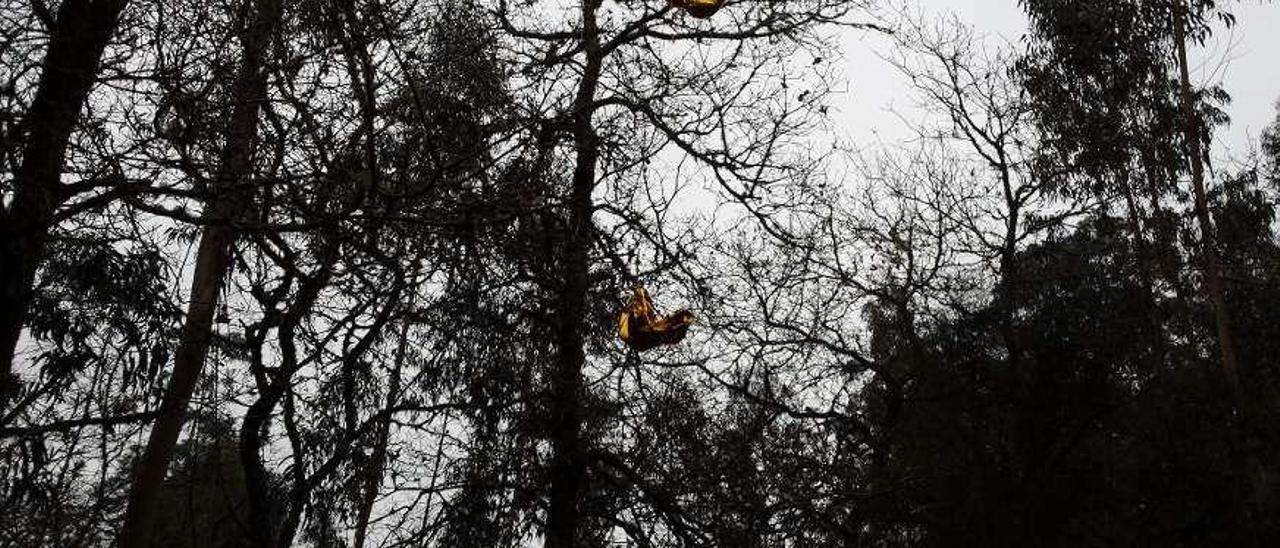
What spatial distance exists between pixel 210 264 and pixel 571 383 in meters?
2.04

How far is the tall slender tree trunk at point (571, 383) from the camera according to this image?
6.37 meters

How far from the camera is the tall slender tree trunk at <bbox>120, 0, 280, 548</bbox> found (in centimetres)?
390

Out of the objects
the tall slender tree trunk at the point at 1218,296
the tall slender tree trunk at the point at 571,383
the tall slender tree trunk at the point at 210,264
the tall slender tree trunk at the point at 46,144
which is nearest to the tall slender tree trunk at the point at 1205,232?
the tall slender tree trunk at the point at 1218,296

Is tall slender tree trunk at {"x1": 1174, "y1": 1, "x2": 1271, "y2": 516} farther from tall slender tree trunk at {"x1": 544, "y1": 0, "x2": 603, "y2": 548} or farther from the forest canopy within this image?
tall slender tree trunk at {"x1": 544, "y1": 0, "x2": 603, "y2": 548}

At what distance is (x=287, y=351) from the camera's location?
5.70 metres

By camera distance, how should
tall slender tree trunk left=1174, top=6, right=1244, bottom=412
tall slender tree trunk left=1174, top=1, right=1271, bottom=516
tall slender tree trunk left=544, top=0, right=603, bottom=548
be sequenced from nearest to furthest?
tall slender tree trunk left=544, top=0, right=603, bottom=548, tall slender tree trunk left=1174, top=1, right=1271, bottom=516, tall slender tree trunk left=1174, top=6, right=1244, bottom=412

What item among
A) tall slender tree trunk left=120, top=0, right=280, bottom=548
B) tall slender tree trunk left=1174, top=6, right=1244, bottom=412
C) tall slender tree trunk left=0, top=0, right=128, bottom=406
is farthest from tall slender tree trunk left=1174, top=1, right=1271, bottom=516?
tall slender tree trunk left=0, top=0, right=128, bottom=406

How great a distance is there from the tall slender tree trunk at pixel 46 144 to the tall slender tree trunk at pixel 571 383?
2767mm

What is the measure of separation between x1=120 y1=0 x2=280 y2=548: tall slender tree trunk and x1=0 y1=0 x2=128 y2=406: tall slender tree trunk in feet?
1.51

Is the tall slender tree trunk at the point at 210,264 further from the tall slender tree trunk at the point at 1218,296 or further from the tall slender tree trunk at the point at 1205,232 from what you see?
the tall slender tree trunk at the point at 1205,232

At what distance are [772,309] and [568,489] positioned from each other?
361cm

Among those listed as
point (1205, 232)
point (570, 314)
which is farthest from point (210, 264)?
point (1205, 232)

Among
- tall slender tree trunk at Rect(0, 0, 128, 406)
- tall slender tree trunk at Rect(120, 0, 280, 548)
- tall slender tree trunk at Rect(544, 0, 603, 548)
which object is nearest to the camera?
tall slender tree trunk at Rect(0, 0, 128, 406)

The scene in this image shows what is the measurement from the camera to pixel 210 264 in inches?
222
